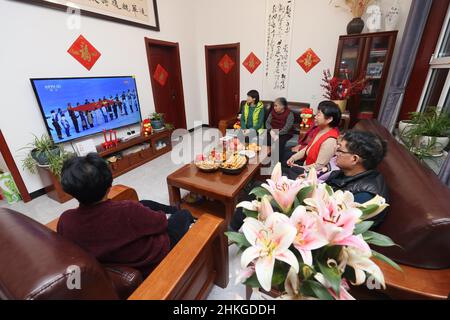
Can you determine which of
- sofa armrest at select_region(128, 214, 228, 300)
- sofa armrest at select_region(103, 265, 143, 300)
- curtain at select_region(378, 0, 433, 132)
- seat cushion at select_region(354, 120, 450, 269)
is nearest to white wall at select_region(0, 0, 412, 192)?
curtain at select_region(378, 0, 433, 132)

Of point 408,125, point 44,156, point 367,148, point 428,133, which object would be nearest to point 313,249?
point 367,148

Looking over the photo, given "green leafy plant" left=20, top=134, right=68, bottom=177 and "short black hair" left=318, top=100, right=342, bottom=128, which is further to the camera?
"green leafy plant" left=20, top=134, right=68, bottom=177

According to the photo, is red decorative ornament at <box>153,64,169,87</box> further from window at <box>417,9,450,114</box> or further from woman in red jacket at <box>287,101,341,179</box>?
window at <box>417,9,450,114</box>

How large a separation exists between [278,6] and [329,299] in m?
4.08

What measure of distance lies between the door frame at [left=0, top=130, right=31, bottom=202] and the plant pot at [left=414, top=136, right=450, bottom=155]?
12.0 ft

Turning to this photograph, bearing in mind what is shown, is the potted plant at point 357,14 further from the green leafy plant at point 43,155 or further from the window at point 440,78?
the green leafy plant at point 43,155

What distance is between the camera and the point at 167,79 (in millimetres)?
3898

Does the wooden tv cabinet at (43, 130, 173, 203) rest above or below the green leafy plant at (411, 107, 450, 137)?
below

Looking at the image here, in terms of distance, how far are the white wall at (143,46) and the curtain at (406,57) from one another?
3.14ft

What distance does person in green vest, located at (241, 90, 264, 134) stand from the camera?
2.97 m

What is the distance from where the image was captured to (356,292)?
0.91 m

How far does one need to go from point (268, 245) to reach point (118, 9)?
11.7ft
